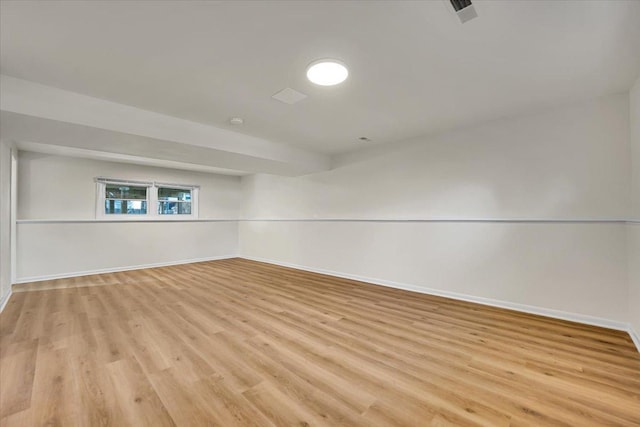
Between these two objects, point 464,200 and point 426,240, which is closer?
point 464,200

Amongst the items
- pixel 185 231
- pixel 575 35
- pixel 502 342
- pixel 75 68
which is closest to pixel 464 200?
pixel 502 342

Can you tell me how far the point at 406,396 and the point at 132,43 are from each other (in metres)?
2.89

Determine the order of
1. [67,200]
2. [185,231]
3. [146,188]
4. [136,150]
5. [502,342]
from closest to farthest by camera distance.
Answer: [502,342] < [136,150] < [67,200] < [146,188] < [185,231]

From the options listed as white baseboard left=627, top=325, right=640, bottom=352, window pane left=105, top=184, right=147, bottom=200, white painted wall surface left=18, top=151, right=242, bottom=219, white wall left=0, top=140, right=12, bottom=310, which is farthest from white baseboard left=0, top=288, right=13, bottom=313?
white baseboard left=627, top=325, right=640, bottom=352

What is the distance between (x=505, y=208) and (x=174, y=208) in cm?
666

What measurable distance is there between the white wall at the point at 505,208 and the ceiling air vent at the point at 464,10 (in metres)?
2.12

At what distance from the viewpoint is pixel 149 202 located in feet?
20.2

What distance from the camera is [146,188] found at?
20.1 ft

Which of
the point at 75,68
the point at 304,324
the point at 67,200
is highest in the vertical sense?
the point at 75,68

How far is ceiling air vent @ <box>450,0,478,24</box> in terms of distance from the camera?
4.98 feet

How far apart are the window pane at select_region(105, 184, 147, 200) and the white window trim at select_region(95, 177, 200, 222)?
0.27ft

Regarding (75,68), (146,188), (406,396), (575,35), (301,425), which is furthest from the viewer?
(146,188)

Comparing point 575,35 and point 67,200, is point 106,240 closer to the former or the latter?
point 67,200

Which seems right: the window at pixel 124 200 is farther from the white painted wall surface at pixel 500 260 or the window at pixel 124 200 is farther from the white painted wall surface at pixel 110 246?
the white painted wall surface at pixel 500 260
